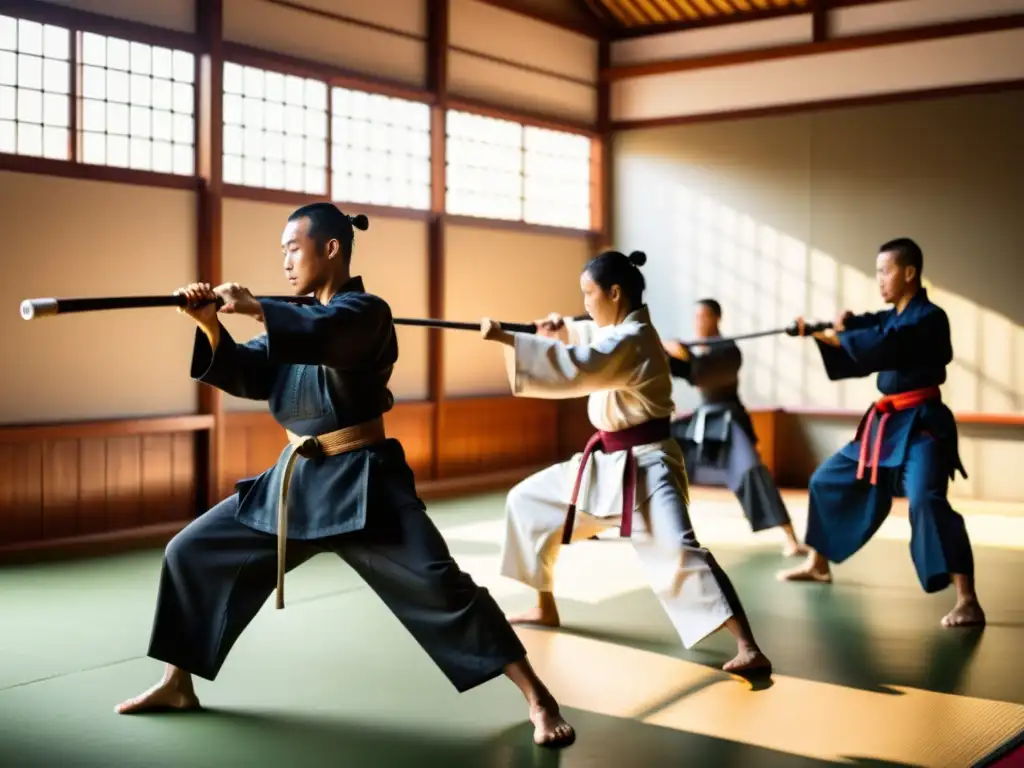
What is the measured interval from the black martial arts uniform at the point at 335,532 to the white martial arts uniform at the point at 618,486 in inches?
21.6

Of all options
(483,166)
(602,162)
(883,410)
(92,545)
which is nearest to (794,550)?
(883,410)

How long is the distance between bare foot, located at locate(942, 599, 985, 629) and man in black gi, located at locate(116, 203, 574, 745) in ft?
6.19

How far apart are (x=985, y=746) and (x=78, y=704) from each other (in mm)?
2357

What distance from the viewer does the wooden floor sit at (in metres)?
2.94

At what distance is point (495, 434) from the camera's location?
8516 mm

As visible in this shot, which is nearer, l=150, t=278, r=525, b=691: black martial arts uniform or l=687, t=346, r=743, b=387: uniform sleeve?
l=150, t=278, r=525, b=691: black martial arts uniform

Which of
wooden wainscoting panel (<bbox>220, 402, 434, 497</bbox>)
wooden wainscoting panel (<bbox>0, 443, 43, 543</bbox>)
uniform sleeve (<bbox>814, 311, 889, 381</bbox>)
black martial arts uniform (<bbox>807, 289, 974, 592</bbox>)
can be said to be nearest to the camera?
black martial arts uniform (<bbox>807, 289, 974, 592</bbox>)

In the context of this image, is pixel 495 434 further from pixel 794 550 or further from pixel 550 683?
pixel 550 683

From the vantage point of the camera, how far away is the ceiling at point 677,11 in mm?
8391

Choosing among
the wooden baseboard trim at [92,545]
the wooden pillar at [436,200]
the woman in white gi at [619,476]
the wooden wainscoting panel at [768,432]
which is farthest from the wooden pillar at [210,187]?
the wooden wainscoting panel at [768,432]

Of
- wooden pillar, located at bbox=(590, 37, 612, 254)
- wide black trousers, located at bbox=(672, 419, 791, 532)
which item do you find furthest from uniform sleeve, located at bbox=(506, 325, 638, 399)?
wooden pillar, located at bbox=(590, 37, 612, 254)

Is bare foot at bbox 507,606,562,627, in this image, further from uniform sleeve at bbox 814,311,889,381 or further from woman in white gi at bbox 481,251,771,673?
uniform sleeve at bbox 814,311,889,381

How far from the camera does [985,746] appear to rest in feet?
9.70

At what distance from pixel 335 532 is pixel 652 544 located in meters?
1.11
